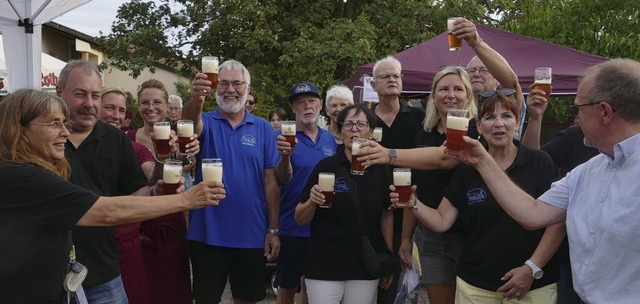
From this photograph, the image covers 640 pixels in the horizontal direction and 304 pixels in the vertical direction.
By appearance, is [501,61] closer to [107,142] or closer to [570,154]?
[570,154]

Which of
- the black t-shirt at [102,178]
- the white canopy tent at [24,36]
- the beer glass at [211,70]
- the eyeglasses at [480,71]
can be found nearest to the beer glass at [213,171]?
the black t-shirt at [102,178]

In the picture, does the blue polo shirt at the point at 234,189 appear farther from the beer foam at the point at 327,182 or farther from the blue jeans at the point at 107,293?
the blue jeans at the point at 107,293

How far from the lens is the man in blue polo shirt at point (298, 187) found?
5039 mm

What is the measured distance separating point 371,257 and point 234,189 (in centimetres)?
120

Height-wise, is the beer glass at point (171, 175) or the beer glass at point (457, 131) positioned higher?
the beer glass at point (457, 131)

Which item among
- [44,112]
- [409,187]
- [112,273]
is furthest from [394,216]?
[44,112]

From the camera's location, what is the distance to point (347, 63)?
15586 mm

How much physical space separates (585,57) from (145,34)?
13.2 metres

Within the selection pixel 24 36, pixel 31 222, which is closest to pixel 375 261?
pixel 31 222

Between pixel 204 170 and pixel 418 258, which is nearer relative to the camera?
pixel 204 170

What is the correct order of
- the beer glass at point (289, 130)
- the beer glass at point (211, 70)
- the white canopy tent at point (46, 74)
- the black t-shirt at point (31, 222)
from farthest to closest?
1. the white canopy tent at point (46, 74)
2. the beer glass at point (289, 130)
3. the beer glass at point (211, 70)
4. the black t-shirt at point (31, 222)

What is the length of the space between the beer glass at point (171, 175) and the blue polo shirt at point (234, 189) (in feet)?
3.37

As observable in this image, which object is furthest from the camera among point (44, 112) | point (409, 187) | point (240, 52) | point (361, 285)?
point (240, 52)

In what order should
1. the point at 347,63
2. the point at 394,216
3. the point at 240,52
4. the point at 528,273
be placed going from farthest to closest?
the point at 240,52 < the point at 347,63 < the point at 394,216 < the point at 528,273
